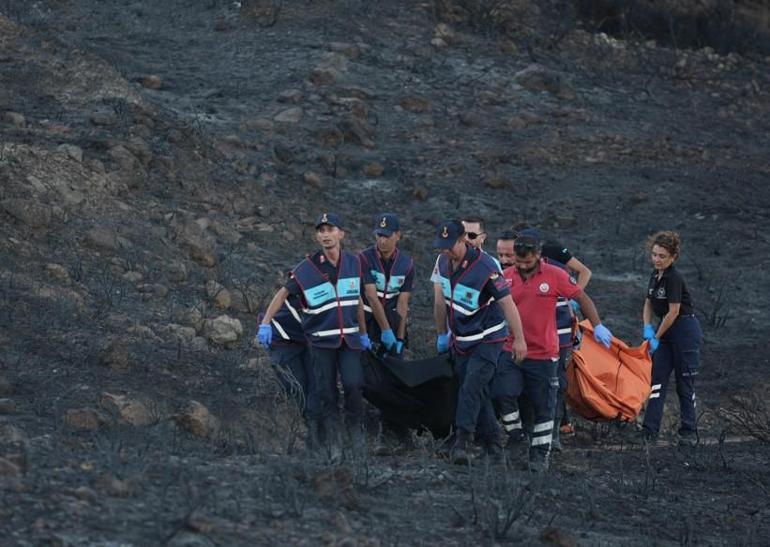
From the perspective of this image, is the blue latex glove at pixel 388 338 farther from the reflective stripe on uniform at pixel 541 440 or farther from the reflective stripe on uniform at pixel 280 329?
the reflective stripe on uniform at pixel 541 440

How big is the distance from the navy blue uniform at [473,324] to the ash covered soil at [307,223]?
1.65ft

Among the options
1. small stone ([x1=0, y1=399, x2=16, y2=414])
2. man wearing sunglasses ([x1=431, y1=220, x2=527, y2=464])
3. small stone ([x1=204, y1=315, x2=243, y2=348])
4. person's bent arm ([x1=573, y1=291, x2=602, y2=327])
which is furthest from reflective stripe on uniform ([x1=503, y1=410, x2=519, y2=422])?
small stone ([x1=0, y1=399, x2=16, y2=414])

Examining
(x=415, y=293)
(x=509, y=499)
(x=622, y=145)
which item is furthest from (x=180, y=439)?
(x=622, y=145)

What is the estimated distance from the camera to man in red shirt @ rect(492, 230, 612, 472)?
925 centimetres

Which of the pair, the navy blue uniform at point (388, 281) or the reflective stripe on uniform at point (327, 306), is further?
the navy blue uniform at point (388, 281)

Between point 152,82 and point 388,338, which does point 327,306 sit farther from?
point 152,82

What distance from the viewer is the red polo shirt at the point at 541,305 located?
9.25 meters

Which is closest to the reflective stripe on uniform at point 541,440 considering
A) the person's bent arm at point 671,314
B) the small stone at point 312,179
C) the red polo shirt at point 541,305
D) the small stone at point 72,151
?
the red polo shirt at point 541,305

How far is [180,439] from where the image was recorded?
866cm

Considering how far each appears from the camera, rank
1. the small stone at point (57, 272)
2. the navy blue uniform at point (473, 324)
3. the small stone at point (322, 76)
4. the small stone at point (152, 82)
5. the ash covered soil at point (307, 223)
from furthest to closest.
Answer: the small stone at point (322, 76) < the small stone at point (152, 82) < the small stone at point (57, 272) < the navy blue uniform at point (473, 324) < the ash covered soil at point (307, 223)

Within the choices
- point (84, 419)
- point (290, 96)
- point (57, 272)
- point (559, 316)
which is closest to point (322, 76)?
point (290, 96)

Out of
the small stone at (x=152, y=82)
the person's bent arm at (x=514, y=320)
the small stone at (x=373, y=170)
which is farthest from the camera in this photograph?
the small stone at (x=152, y=82)

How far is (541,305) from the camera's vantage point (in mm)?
9273

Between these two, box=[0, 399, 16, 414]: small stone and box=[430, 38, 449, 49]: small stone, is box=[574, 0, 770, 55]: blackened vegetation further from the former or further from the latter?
box=[0, 399, 16, 414]: small stone
